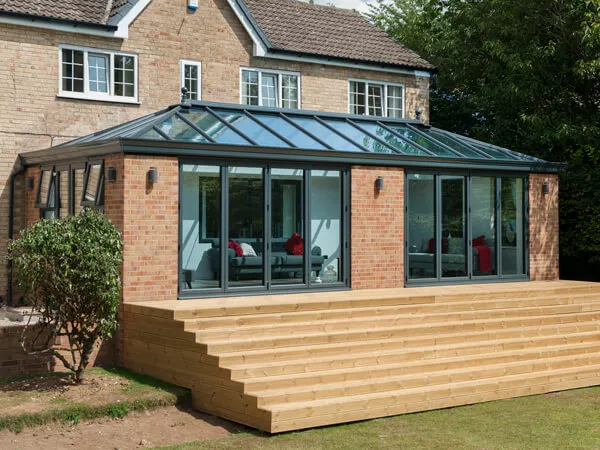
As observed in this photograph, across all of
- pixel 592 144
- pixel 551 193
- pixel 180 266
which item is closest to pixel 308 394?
pixel 180 266

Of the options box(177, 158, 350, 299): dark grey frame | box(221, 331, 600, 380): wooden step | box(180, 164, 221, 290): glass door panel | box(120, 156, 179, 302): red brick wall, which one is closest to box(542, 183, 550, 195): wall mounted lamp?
box(221, 331, 600, 380): wooden step

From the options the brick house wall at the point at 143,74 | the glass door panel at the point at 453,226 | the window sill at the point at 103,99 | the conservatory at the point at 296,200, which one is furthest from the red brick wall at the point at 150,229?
the glass door panel at the point at 453,226

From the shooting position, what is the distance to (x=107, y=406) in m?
9.62

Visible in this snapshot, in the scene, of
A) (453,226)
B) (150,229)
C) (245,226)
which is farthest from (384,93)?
(150,229)

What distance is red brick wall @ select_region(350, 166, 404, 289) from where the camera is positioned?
46.9 ft

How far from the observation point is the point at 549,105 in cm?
2136

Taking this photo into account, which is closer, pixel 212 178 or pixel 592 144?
pixel 212 178

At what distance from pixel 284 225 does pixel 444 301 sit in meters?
2.85

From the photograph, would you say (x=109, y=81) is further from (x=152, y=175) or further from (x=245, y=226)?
(x=245, y=226)

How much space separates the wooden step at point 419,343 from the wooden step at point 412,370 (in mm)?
321

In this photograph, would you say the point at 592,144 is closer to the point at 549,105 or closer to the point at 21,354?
the point at 549,105

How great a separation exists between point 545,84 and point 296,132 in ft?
30.5

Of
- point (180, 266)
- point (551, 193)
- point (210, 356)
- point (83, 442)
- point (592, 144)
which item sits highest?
point (592, 144)

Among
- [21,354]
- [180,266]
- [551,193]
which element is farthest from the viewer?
[551,193]
